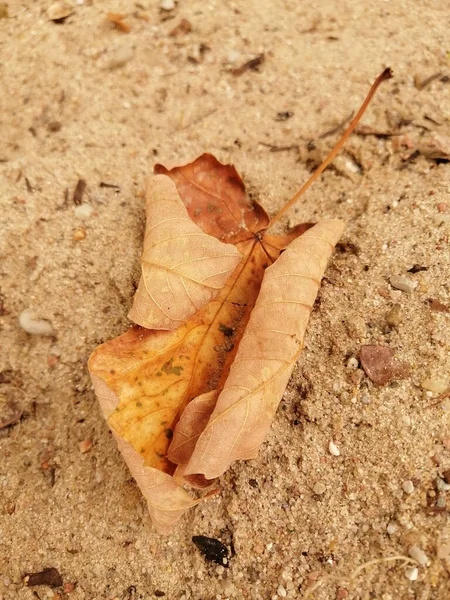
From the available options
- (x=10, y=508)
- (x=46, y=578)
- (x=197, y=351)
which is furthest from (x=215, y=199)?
(x=46, y=578)

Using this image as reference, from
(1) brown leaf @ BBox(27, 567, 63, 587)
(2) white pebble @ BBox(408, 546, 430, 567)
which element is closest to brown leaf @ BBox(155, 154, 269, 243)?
(2) white pebble @ BBox(408, 546, 430, 567)

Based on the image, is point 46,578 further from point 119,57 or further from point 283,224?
point 119,57

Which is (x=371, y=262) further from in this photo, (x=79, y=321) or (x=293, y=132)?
(x=79, y=321)

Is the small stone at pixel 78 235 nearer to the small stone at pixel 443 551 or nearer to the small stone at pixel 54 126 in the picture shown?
the small stone at pixel 54 126

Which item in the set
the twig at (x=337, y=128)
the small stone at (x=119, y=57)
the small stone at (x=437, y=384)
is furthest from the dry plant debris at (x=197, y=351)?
the small stone at (x=119, y=57)

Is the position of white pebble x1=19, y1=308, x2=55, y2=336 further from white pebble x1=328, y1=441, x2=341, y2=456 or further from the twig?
the twig

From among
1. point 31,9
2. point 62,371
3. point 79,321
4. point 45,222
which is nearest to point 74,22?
point 31,9
